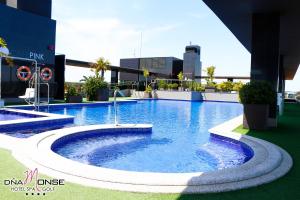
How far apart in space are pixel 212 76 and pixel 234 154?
38215 mm

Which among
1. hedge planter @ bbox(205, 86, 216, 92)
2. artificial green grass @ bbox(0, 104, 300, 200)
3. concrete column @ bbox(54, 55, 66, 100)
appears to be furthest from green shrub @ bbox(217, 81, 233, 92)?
artificial green grass @ bbox(0, 104, 300, 200)

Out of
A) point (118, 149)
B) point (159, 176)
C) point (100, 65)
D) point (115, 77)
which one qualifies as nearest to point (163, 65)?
point (115, 77)

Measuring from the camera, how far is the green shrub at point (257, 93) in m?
8.20

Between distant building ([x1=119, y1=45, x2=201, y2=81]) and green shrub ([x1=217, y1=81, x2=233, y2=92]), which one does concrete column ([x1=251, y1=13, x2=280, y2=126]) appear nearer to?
green shrub ([x1=217, y1=81, x2=233, y2=92])

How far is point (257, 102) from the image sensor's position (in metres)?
8.27

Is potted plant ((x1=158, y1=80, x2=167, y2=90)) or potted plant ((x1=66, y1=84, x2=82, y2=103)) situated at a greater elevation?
potted plant ((x1=158, y1=80, x2=167, y2=90))

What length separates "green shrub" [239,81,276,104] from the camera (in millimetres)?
8195

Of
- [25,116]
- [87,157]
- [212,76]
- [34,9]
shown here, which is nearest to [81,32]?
[34,9]

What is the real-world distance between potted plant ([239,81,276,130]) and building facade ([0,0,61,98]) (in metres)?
12.6

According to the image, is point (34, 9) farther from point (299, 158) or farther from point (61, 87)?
point (299, 158)

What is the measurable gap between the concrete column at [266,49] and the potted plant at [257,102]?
77cm

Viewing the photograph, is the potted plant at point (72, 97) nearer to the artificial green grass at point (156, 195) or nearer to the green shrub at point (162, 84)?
the artificial green grass at point (156, 195)

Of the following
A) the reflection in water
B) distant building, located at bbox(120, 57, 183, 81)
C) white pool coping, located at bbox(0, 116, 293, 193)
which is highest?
distant building, located at bbox(120, 57, 183, 81)

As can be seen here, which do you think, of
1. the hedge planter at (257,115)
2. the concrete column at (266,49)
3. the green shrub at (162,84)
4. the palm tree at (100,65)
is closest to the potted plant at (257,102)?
the hedge planter at (257,115)
